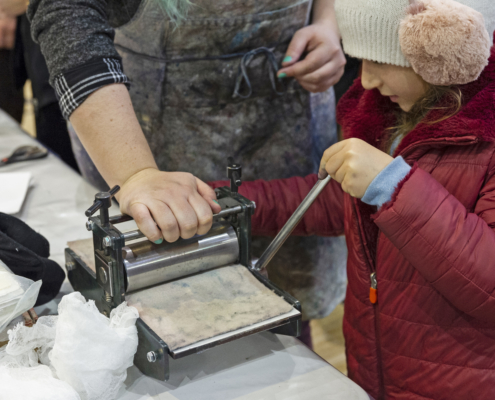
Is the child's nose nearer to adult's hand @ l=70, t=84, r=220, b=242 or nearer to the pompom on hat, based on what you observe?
the pompom on hat

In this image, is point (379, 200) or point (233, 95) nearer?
point (379, 200)

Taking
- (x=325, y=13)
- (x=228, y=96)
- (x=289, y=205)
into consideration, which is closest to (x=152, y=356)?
A: (x=289, y=205)

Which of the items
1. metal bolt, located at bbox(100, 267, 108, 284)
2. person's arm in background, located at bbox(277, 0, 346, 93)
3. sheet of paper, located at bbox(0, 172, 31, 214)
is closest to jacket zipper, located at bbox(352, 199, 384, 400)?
person's arm in background, located at bbox(277, 0, 346, 93)

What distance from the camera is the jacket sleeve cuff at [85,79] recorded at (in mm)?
1005

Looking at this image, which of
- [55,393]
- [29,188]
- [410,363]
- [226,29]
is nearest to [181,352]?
[55,393]

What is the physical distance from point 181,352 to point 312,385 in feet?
0.71

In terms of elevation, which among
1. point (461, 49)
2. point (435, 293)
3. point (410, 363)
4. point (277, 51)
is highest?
point (461, 49)

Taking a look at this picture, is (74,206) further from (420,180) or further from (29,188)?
(420,180)

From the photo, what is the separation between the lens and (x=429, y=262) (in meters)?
0.83

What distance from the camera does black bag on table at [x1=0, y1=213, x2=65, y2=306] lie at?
917 millimetres

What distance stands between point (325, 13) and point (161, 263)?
0.81 meters

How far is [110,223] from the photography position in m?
0.83

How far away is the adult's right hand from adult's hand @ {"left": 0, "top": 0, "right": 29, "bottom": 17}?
1478 mm

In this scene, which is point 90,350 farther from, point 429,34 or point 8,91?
point 8,91
